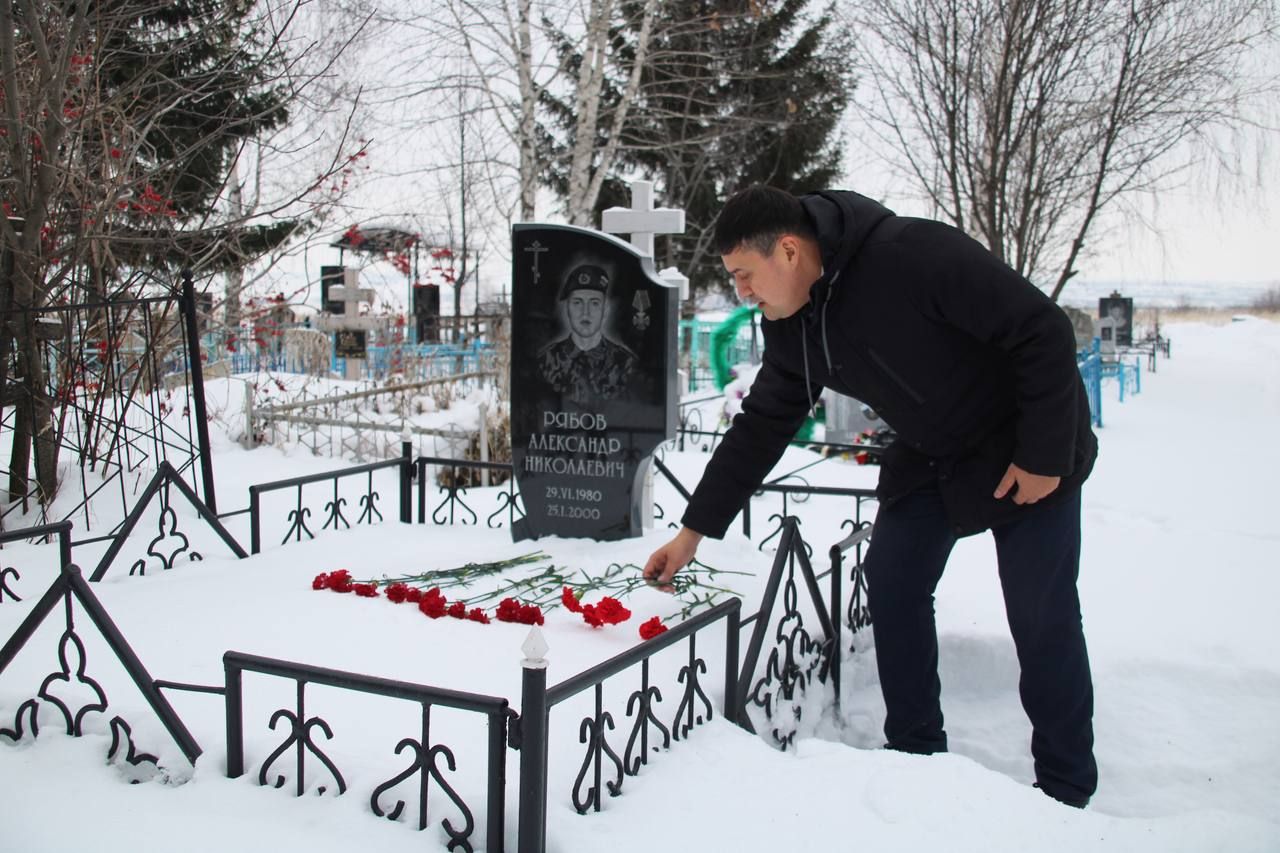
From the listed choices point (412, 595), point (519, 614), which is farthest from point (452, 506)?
point (519, 614)

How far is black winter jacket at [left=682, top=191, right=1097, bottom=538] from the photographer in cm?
231

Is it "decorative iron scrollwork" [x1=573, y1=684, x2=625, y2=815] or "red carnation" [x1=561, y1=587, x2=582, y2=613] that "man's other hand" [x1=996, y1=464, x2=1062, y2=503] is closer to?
"decorative iron scrollwork" [x1=573, y1=684, x2=625, y2=815]

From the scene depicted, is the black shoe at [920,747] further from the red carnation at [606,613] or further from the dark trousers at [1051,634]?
the red carnation at [606,613]

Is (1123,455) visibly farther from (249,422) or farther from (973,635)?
(249,422)

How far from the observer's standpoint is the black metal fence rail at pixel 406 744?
76.6 inches

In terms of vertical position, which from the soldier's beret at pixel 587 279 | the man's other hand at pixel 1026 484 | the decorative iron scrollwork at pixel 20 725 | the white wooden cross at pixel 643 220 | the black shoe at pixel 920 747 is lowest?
the black shoe at pixel 920 747

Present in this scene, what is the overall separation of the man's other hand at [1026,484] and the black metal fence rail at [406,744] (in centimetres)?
135

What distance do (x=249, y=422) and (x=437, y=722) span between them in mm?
8286

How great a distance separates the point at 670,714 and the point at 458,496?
13.8 feet

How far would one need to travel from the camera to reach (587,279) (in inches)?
189

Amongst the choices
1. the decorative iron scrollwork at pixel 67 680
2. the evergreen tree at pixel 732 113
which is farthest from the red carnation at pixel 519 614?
the evergreen tree at pixel 732 113

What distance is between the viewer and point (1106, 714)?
3492mm

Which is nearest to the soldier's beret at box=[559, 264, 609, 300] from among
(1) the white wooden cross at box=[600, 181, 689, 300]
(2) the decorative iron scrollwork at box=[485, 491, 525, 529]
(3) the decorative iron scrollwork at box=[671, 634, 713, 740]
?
(1) the white wooden cross at box=[600, 181, 689, 300]

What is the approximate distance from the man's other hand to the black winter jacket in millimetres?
25
